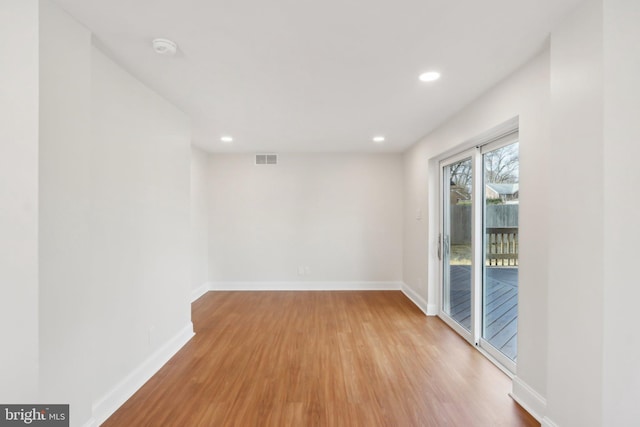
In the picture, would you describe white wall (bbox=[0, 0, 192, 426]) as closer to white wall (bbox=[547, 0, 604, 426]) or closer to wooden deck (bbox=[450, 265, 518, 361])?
white wall (bbox=[547, 0, 604, 426])

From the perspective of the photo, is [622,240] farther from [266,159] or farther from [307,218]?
[266,159]

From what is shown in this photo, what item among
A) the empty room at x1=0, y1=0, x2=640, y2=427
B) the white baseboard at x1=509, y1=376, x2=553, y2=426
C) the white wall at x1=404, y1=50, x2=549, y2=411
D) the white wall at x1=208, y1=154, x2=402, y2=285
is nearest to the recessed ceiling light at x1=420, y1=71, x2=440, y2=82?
the empty room at x1=0, y1=0, x2=640, y2=427

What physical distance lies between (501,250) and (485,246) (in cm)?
22

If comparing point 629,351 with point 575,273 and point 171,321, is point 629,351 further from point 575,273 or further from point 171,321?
point 171,321

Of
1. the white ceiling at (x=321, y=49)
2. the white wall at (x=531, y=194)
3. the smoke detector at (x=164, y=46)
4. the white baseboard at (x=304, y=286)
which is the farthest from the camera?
the white baseboard at (x=304, y=286)

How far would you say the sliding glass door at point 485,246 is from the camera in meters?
2.45

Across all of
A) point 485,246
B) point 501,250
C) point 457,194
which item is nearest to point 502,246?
point 501,250

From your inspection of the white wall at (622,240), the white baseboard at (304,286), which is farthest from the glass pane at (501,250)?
the white baseboard at (304,286)

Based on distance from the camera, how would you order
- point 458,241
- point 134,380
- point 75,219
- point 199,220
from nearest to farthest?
point 75,219
point 134,380
point 458,241
point 199,220

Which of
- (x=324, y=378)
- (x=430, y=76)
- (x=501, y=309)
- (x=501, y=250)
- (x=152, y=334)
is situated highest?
(x=430, y=76)

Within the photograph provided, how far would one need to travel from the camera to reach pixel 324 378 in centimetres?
232

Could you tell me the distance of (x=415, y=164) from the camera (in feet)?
14.4

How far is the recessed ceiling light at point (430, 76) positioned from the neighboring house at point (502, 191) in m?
1.17

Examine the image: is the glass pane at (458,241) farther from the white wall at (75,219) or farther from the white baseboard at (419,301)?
the white wall at (75,219)
